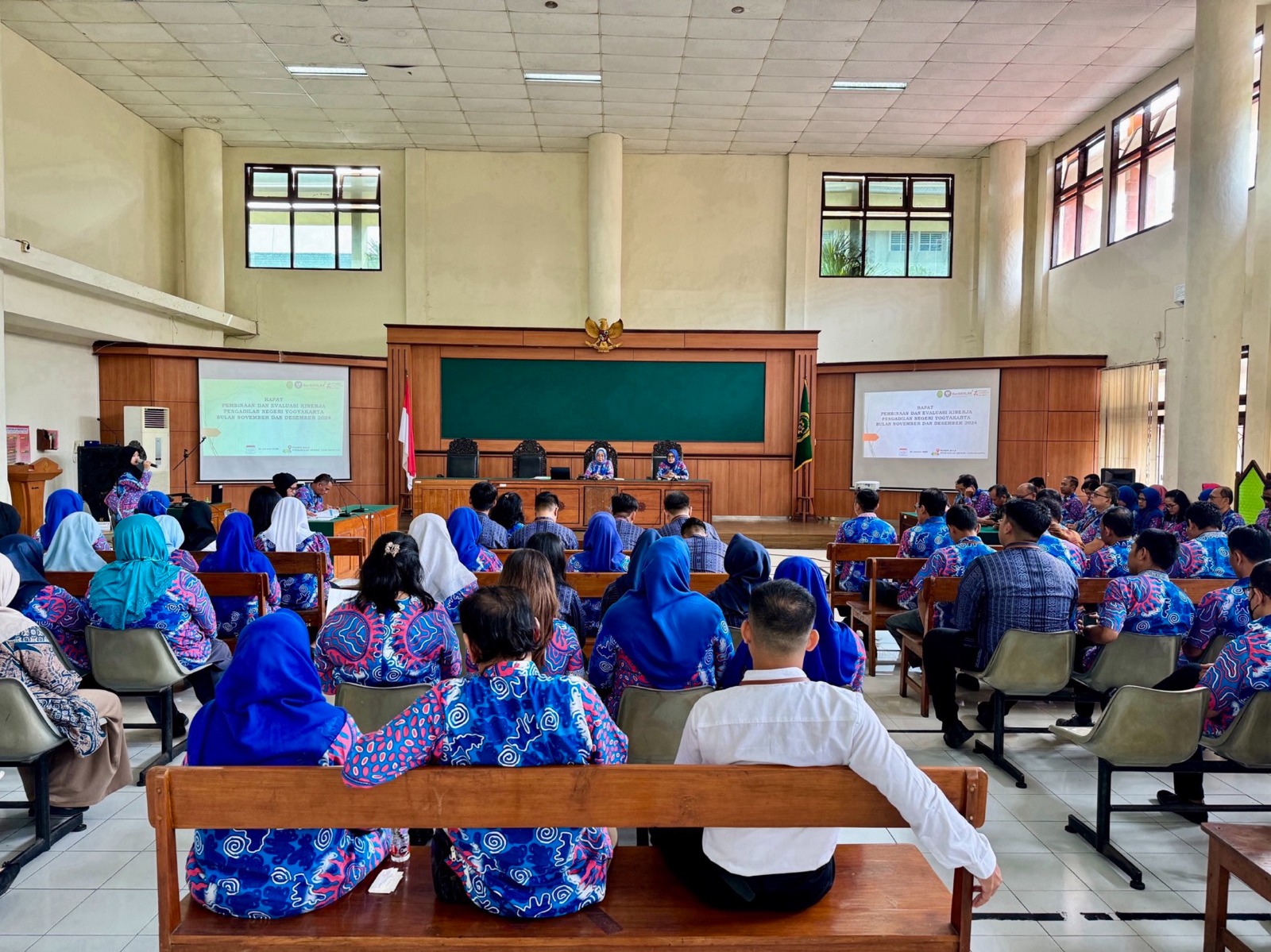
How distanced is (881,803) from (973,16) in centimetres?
976

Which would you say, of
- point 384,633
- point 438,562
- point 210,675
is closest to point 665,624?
point 384,633

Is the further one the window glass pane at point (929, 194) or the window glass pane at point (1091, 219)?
the window glass pane at point (929, 194)

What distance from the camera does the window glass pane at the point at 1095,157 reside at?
11.2 metres

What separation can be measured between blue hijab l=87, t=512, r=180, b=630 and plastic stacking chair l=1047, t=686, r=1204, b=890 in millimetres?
3714

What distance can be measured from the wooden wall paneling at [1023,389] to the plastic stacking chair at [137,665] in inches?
420

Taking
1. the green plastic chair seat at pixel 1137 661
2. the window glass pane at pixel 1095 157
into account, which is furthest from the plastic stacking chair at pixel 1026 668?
the window glass pane at pixel 1095 157

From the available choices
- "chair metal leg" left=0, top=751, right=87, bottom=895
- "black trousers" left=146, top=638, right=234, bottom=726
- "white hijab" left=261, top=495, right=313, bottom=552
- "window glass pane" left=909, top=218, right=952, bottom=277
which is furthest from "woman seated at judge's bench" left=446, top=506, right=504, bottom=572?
"window glass pane" left=909, top=218, right=952, bottom=277

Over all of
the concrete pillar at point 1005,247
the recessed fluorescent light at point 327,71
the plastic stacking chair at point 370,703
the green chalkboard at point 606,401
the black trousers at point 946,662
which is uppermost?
the recessed fluorescent light at point 327,71

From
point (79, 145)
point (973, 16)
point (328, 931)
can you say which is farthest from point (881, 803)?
point (79, 145)

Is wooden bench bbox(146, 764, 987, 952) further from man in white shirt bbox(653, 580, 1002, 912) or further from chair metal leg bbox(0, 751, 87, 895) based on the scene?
chair metal leg bbox(0, 751, 87, 895)

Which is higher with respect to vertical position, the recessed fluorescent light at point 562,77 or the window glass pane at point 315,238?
the recessed fluorescent light at point 562,77

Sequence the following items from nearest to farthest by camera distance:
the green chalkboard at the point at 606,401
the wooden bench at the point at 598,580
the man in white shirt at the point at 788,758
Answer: the man in white shirt at the point at 788,758
the wooden bench at the point at 598,580
the green chalkboard at the point at 606,401

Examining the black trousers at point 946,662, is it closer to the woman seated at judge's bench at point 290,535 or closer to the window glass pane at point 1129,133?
the woman seated at judge's bench at point 290,535

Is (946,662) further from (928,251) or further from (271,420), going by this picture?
(928,251)
